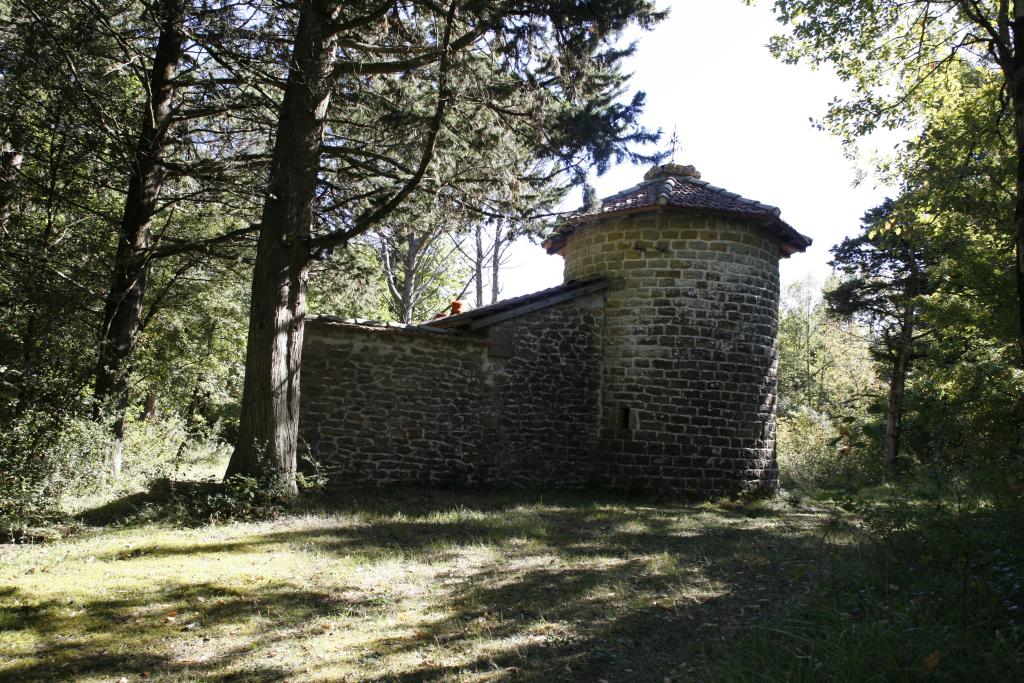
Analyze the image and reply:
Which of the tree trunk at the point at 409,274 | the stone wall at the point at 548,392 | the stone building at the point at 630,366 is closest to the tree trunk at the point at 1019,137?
the stone building at the point at 630,366

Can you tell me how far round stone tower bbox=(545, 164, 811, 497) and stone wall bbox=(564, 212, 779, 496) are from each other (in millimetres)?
17

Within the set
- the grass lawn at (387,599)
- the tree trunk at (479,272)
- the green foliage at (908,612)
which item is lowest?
the grass lawn at (387,599)

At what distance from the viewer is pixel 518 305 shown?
1096cm

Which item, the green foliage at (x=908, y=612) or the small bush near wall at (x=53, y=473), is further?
the small bush near wall at (x=53, y=473)

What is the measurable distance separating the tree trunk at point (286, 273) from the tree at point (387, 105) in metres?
0.01

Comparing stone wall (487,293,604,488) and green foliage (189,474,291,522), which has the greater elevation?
stone wall (487,293,604,488)

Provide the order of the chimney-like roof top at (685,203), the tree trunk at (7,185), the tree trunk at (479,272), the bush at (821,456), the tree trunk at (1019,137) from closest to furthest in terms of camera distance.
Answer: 1. the tree trunk at (1019,137)
2. the tree trunk at (7,185)
3. the chimney-like roof top at (685,203)
4. the bush at (821,456)
5. the tree trunk at (479,272)

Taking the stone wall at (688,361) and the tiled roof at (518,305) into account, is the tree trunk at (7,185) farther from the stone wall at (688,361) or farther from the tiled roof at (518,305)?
the stone wall at (688,361)

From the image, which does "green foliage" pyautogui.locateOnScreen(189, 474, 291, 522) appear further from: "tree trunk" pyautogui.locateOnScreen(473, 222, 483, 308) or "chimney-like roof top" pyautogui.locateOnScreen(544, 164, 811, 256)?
"tree trunk" pyautogui.locateOnScreen(473, 222, 483, 308)

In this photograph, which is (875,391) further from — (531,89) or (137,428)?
(137,428)

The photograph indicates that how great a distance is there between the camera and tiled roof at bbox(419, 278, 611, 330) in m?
10.7

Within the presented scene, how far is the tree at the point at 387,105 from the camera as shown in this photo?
7.65 metres


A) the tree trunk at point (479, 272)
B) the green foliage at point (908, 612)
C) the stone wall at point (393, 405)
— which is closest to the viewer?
the green foliage at point (908, 612)

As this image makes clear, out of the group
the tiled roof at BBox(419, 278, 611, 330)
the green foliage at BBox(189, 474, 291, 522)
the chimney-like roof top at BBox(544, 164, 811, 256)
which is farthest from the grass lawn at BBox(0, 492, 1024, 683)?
the chimney-like roof top at BBox(544, 164, 811, 256)
